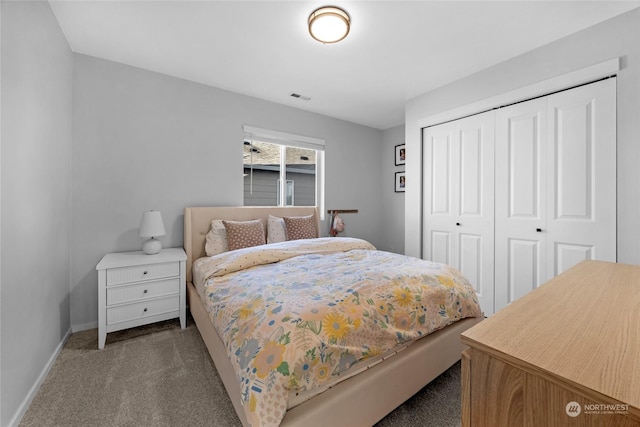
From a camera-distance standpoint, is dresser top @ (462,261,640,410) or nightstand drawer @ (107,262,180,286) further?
nightstand drawer @ (107,262,180,286)

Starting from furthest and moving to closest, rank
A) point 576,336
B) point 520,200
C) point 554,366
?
1. point 520,200
2. point 576,336
3. point 554,366

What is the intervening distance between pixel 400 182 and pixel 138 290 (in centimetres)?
374

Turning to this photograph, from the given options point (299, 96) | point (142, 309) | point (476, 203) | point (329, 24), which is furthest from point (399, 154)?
point (142, 309)

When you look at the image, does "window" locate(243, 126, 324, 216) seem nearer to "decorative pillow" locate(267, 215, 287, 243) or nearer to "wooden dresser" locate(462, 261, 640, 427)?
"decorative pillow" locate(267, 215, 287, 243)

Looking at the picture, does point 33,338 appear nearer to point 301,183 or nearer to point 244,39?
point 244,39

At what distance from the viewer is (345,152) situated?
421 centimetres

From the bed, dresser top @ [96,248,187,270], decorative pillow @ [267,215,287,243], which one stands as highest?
decorative pillow @ [267,215,287,243]

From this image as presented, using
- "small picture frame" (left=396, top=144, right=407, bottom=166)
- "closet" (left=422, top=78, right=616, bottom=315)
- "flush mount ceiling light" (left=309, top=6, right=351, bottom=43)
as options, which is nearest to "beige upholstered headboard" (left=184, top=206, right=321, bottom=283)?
"flush mount ceiling light" (left=309, top=6, right=351, bottom=43)

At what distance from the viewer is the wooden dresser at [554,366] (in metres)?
0.47

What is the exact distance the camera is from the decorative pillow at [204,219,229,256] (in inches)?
104

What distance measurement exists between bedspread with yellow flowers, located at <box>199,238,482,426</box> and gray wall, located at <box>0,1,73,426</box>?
945 mm

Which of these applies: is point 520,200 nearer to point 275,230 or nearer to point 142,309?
point 275,230

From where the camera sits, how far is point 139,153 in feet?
8.51

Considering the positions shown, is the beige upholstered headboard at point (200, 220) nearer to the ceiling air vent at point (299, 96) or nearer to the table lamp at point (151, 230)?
the table lamp at point (151, 230)
